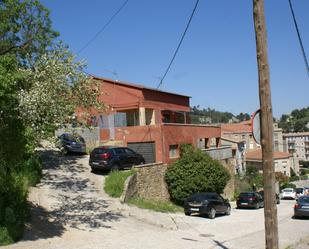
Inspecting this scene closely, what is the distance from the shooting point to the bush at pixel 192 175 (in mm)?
32781

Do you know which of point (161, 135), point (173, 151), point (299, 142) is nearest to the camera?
point (161, 135)

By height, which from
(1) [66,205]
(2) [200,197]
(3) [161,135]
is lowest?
(2) [200,197]

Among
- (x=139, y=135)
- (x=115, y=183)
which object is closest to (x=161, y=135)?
(x=139, y=135)

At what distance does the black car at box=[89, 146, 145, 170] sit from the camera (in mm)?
30031

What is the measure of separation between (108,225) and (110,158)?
10.1 m

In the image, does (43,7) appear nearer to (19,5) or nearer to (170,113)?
(19,5)

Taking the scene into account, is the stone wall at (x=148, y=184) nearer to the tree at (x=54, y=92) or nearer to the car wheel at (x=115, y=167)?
the car wheel at (x=115, y=167)

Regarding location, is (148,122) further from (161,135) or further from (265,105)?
(265,105)

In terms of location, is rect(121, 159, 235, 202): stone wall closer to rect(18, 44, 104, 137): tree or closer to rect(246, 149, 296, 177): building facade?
rect(18, 44, 104, 137): tree

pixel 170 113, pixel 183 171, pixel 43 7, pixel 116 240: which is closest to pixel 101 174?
pixel 183 171

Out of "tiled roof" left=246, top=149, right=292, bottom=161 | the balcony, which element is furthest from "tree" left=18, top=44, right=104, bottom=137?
"tiled roof" left=246, top=149, right=292, bottom=161

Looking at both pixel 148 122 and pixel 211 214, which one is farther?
pixel 148 122

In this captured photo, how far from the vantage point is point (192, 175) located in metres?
33.6

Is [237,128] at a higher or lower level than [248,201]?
higher
